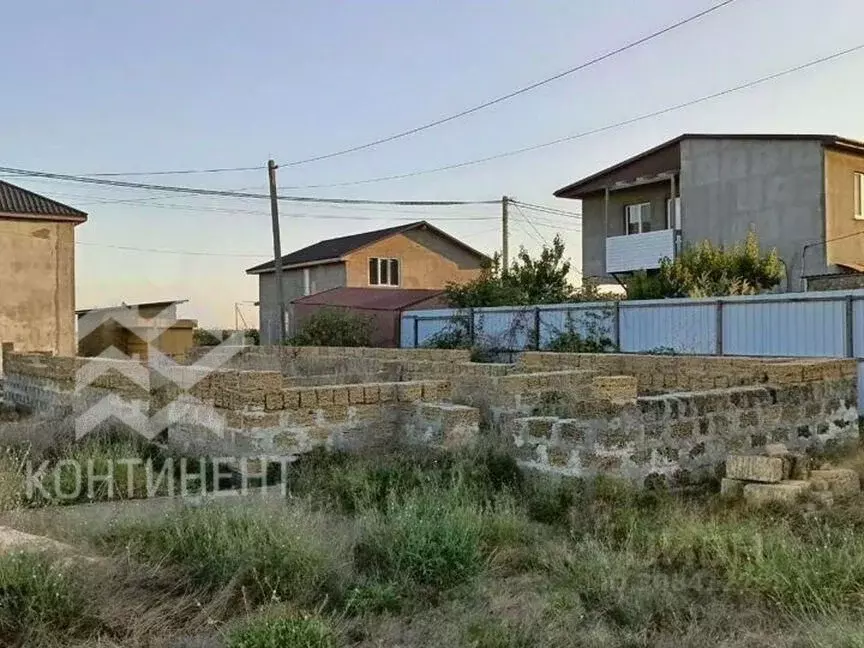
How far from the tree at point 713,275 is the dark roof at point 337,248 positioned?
13.8 meters

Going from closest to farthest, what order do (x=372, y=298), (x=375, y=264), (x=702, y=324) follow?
(x=702, y=324) → (x=372, y=298) → (x=375, y=264)

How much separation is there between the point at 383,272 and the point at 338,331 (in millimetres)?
12858

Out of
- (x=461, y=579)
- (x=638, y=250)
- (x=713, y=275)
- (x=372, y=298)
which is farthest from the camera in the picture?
(x=638, y=250)

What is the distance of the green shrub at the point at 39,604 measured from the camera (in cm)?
330

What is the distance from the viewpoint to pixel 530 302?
18328mm

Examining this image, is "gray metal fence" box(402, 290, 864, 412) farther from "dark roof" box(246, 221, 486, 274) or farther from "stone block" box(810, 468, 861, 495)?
"dark roof" box(246, 221, 486, 274)

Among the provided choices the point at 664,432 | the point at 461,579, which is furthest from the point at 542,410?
the point at 461,579

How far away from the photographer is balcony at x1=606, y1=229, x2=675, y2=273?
22234 mm

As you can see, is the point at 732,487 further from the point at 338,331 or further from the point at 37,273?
the point at 37,273

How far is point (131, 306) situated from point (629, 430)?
21.0 m

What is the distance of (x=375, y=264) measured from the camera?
31.8 m

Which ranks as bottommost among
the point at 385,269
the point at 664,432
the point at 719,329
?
the point at 664,432

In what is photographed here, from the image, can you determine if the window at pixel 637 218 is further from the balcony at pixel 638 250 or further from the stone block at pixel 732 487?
the stone block at pixel 732 487

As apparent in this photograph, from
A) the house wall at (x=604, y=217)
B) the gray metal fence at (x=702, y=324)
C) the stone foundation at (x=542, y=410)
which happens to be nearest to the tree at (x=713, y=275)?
the gray metal fence at (x=702, y=324)
